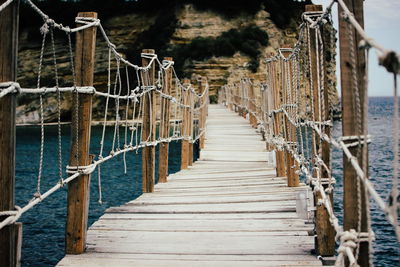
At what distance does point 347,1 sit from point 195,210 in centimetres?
261

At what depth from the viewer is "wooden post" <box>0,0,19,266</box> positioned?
6.19ft

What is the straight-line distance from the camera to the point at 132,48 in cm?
4447

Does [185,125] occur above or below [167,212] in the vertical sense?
above

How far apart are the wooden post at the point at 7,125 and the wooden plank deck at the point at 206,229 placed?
0.82m

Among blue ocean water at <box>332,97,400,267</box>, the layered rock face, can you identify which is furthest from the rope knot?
the layered rock face

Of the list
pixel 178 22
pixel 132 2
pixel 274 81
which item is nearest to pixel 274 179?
pixel 274 81

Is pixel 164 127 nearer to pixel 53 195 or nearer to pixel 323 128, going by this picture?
pixel 323 128

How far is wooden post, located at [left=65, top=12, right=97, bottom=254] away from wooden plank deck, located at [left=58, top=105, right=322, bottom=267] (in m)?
0.14

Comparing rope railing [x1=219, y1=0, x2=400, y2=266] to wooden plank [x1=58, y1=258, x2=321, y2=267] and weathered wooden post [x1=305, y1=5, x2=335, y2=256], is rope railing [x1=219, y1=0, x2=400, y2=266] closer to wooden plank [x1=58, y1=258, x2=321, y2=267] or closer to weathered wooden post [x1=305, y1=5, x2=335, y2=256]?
weathered wooden post [x1=305, y1=5, x2=335, y2=256]

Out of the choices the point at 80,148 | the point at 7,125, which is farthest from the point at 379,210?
the point at 7,125

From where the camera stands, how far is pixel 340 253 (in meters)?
1.74

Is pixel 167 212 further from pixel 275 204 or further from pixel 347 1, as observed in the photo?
pixel 347 1

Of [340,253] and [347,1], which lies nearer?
[340,253]

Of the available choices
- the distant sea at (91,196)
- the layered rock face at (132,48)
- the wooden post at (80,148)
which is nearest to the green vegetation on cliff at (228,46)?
the layered rock face at (132,48)
